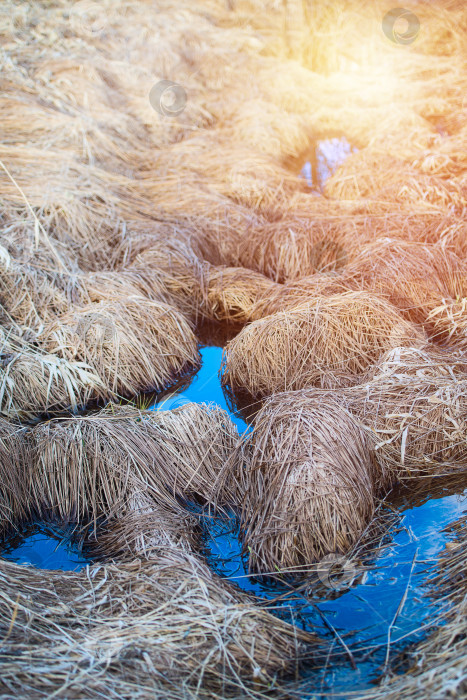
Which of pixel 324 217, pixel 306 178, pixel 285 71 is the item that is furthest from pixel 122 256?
pixel 285 71

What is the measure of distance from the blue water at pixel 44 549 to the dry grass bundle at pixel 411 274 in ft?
6.82

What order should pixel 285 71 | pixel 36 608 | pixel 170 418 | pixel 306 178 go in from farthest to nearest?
1. pixel 285 71
2. pixel 306 178
3. pixel 170 418
4. pixel 36 608

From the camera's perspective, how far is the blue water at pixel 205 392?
3086 millimetres

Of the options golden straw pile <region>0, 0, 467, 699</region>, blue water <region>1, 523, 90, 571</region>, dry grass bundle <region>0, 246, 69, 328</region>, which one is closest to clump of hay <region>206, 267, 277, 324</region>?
golden straw pile <region>0, 0, 467, 699</region>

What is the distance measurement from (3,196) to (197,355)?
1.89 meters

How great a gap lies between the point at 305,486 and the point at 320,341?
1.10 metres

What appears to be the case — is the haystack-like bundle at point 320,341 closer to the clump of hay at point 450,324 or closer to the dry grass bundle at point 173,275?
the clump of hay at point 450,324

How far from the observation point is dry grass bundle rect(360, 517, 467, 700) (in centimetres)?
136

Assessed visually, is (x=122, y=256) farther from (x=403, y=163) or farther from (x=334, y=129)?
(x=334, y=129)

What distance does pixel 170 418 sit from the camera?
263cm

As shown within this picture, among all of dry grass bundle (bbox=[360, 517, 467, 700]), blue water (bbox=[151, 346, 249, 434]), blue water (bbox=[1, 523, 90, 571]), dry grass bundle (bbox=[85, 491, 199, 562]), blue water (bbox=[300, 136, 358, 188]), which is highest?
blue water (bbox=[300, 136, 358, 188])

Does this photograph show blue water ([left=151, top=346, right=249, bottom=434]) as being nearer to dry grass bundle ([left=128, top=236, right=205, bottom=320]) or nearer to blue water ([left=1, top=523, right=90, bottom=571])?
dry grass bundle ([left=128, top=236, right=205, bottom=320])

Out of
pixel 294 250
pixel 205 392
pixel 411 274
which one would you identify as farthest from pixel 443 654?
pixel 294 250

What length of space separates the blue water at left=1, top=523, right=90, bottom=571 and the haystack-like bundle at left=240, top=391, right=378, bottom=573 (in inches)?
27.0
